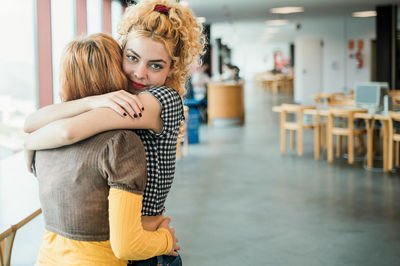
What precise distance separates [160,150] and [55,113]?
0.32 metres

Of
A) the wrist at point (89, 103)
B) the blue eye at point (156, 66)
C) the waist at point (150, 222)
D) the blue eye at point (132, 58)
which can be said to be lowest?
the waist at point (150, 222)

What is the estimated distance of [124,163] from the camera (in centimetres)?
108

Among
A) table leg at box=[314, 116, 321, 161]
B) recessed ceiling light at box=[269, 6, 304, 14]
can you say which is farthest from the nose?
recessed ceiling light at box=[269, 6, 304, 14]

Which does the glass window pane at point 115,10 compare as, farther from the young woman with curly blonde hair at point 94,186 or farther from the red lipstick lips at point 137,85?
the young woman with curly blonde hair at point 94,186

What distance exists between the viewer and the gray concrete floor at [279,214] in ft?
12.4

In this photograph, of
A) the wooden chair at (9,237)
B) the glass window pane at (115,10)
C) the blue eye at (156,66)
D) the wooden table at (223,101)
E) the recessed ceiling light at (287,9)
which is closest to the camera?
the blue eye at (156,66)

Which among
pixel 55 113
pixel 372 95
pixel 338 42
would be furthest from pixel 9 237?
pixel 338 42

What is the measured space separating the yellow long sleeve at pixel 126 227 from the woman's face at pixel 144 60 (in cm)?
40

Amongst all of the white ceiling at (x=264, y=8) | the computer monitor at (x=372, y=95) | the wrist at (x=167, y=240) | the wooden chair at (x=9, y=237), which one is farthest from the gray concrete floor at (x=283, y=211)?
the white ceiling at (x=264, y=8)

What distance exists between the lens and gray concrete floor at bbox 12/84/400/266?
12.4 feet

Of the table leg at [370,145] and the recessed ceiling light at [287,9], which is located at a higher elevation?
the recessed ceiling light at [287,9]

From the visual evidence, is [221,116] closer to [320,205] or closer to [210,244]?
[320,205]

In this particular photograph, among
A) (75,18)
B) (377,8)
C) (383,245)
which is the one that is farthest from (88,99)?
(377,8)

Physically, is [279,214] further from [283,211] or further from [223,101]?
[223,101]
